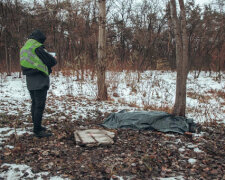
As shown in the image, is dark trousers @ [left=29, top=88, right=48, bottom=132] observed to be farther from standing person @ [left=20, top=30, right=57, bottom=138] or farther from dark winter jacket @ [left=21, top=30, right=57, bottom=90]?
dark winter jacket @ [left=21, top=30, right=57, bottom=90]

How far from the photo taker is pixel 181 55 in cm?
426

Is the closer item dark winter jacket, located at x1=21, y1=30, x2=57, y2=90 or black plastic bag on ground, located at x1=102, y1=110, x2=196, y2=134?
dark winter jacket, located at x1=21, y1=30, x2=57, y2=90

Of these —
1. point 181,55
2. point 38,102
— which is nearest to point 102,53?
point 181,55

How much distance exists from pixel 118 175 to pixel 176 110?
8.67 feet

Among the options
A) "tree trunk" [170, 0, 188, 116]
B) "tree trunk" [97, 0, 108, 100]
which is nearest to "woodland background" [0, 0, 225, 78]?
"tree trunk" [97, 0, 108, 100]

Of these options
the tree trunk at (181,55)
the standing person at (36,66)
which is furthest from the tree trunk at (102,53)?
the standing person at (36,66)

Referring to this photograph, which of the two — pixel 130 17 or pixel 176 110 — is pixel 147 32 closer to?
pixel 130 17

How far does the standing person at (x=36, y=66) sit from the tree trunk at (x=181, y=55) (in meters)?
2.69

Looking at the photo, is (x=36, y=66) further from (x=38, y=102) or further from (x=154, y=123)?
(x=154, y=123)

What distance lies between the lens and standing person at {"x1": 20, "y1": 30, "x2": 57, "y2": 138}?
9.82ft

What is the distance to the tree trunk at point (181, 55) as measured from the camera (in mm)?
4145

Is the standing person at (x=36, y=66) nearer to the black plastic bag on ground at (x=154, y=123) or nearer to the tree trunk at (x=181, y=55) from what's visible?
the black plastic bag on ground at (x=154, y=123)

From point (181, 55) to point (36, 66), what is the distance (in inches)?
119

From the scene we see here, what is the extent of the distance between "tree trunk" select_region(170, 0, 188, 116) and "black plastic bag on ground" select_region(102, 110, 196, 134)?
0.40 m
